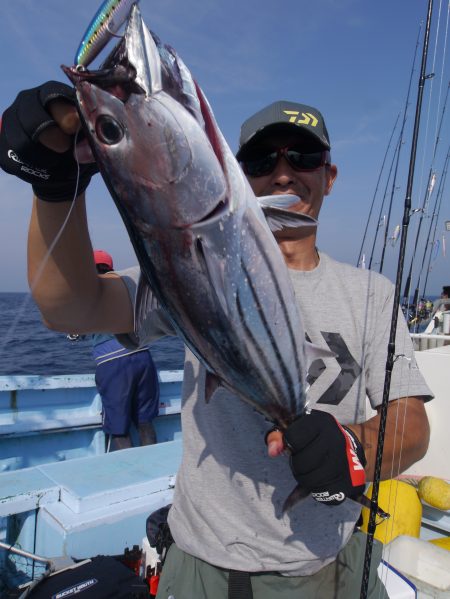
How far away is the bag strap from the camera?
1689 millimetres

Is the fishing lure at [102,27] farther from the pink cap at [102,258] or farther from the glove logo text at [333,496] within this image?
the pink cap at [102,258]

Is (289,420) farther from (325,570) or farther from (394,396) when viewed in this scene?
(325,570)

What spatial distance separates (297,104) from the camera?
1.99 metres

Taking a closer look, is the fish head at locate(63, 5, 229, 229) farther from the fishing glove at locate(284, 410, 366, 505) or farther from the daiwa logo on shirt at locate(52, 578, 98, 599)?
the daiwa logo on shirt at locate(52, 578, 98, 599)

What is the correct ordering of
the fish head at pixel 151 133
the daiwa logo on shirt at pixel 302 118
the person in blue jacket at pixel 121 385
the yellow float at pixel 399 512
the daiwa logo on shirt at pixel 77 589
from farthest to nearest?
1. the person in blue jacket at pixel 121 385
2. the yellow float at pixel 399 512
3. the daiwa logo on shirt at pixel 77 589
4. the daiwa logo on shirt at pixel 302 118
5. the fish head at pixel 151 133

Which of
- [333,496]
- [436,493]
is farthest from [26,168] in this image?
[436,493]

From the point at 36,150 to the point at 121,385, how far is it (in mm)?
4758

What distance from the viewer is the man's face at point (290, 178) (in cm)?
195

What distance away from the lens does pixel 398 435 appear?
5.81 ft

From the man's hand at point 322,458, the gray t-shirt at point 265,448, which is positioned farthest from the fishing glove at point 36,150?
the man's hand at point 322,458

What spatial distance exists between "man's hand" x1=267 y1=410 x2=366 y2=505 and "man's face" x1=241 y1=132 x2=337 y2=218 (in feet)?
3.08

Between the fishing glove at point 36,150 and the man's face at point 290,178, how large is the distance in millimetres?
825

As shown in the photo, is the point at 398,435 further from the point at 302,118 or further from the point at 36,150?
the point at 36,150

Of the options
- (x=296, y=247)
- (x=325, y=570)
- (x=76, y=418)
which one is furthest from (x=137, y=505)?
(x=76, y=418)
